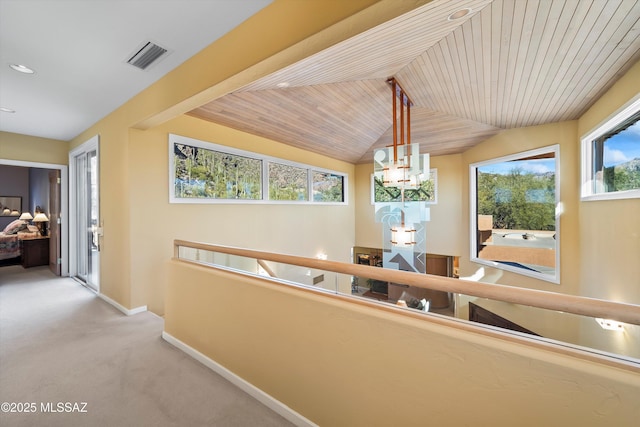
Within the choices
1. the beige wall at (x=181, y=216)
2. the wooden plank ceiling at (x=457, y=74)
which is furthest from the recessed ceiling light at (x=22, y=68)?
the wooden plank ceiling at (x=457, y=74)

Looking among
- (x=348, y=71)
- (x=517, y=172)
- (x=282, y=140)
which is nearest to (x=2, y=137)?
(x=282, y=140)

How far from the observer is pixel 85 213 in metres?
4.41

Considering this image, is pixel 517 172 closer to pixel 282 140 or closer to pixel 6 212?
pixel 282 140

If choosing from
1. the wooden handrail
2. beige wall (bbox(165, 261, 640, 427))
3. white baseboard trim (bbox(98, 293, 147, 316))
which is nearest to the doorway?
white baseboard trim (bbox(98, 293, 147, 316))

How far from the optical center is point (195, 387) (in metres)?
1.88

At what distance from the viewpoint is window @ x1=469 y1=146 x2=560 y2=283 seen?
412cm

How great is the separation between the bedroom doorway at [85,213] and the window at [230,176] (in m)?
1.33

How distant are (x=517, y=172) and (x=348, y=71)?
12.7 feet

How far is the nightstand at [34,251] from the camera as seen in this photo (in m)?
5.38

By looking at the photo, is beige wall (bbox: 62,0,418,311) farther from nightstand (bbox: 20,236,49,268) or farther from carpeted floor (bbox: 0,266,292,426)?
nightstand (bbox: 20,236,49,268)

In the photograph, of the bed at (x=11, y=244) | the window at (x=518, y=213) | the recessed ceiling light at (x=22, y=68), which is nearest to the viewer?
the recessed ceiling light at (x=22, y=68)

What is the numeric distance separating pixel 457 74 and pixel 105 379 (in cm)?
469

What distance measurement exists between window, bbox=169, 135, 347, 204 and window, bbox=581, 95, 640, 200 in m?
4.68

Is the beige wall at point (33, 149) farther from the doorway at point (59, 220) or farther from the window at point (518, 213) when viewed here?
the window at point (518, 213)
